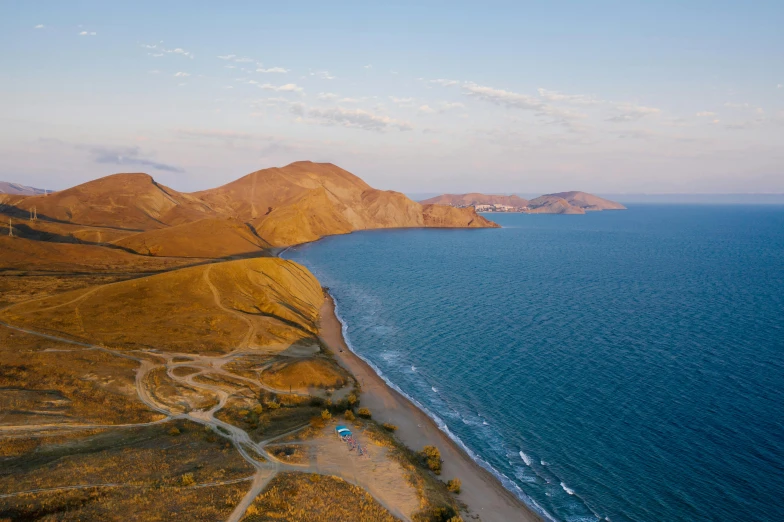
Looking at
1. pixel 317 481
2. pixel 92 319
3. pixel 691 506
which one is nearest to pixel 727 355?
pixel 691 506

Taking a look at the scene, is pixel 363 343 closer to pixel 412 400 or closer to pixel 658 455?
pixel 412 400

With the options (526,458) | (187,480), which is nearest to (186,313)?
(187,480)

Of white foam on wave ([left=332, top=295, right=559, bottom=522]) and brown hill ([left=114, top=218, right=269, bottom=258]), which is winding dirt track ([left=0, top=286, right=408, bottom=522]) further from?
brown hill ([left=114, top=218, right=269, bottom=258])

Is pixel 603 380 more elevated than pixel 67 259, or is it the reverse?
pixel 67 259

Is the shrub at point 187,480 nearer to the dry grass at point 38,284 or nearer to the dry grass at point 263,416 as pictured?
the dry grass at point 263,416

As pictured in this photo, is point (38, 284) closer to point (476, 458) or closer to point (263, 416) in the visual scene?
point (263, 416)

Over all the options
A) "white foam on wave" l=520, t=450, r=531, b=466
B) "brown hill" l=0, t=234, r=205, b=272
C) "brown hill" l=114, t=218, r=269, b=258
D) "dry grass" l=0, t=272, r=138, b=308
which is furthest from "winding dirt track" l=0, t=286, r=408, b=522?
"brown hill" l=114, t=218, r=269, b=258
